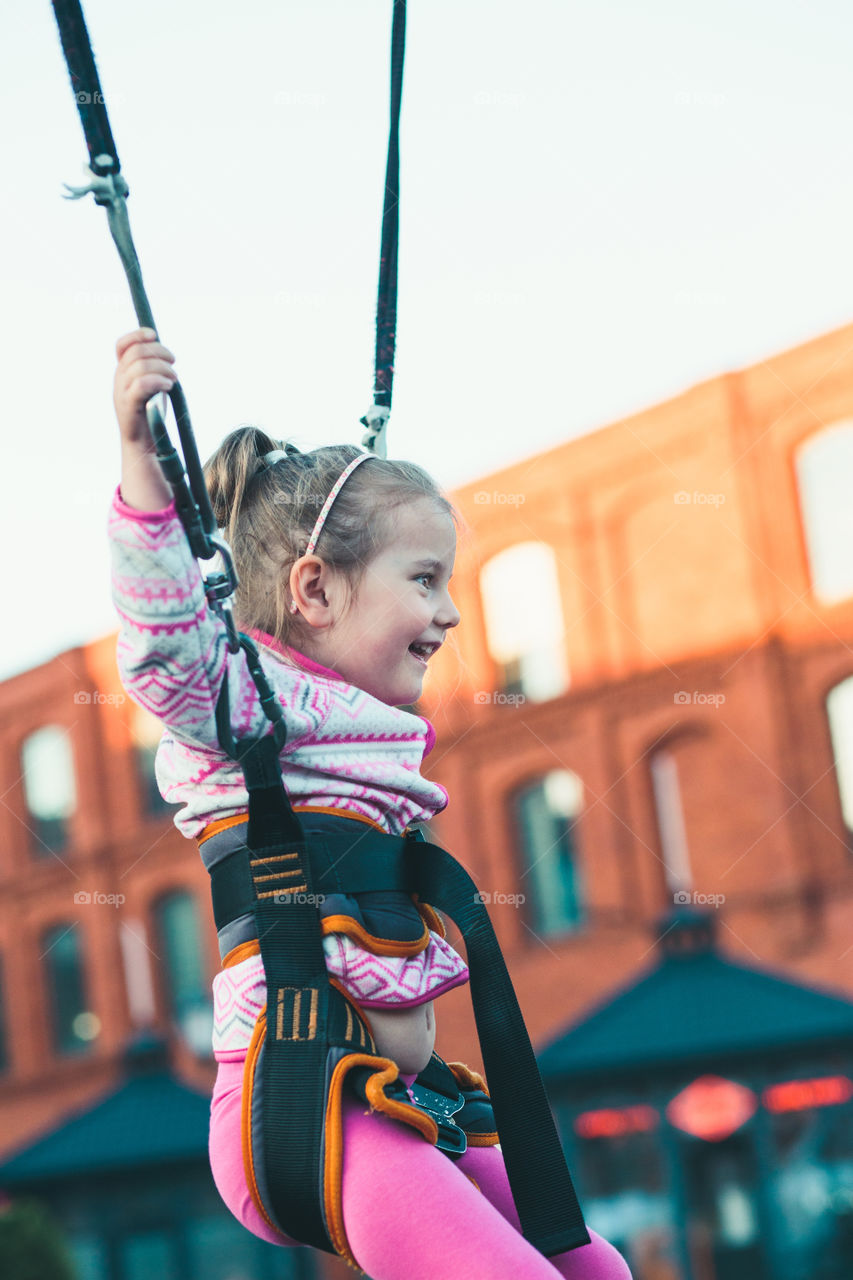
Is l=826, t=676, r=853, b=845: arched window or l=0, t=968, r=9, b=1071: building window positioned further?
l=0, t=968, r=9, b=1071: building window

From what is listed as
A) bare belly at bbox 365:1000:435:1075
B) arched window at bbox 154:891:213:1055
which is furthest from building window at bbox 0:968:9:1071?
bare belly at bbox 365:1000:435:1075

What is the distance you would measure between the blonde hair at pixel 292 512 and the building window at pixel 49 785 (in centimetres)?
2298

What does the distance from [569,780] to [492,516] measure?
3.80m

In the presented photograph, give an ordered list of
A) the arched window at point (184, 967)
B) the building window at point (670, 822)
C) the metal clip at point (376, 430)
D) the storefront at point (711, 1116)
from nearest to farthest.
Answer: the metal clip at point (376, 430), the storefront at point (711, 1116), the building window at point (670, 822), the arched window at point (184, 967)

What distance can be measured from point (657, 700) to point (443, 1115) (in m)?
16.9

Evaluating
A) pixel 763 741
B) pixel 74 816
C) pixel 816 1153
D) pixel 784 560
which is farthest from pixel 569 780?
pixel 74 816

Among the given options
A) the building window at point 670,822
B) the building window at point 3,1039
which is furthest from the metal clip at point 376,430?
the building window at point 3,1039

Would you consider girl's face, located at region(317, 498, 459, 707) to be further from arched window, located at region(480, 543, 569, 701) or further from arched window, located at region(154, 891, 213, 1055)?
arched window, located at region(154, 891, 213, 1055)

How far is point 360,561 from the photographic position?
7.16 ft

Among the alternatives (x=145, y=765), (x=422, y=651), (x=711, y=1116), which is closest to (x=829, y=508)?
(x=711, y=1116)

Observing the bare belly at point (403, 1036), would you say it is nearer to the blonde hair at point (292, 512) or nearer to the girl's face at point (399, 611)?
the girl's face at point (399, 611)

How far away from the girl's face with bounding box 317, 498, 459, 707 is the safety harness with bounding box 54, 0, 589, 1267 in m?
0.26

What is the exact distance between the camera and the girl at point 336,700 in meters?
1.77

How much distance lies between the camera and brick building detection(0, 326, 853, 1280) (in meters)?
17.4
